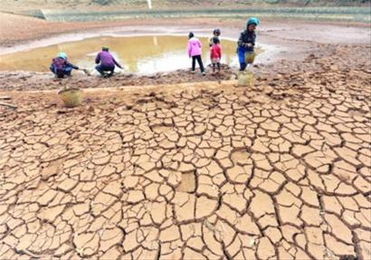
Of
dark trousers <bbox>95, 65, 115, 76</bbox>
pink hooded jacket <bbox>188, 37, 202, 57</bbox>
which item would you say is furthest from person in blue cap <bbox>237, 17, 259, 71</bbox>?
dark trousers <bbox>95, 65, 115, 76</bbox>

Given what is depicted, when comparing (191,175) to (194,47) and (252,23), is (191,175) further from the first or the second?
(194,47)

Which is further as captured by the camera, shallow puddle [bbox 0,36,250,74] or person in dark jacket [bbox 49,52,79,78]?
shallow puddle [bbox 0,36,250,74]

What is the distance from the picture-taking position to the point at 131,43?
519 inches

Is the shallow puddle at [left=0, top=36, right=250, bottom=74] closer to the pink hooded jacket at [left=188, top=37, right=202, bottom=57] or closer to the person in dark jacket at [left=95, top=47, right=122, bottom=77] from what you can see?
the person in dark jacket at [left=95, top=47, right=122, bottom=77]

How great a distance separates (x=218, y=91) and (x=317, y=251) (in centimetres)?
318

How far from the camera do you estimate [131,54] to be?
35.2 feet

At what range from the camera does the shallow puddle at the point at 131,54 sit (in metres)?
8.86

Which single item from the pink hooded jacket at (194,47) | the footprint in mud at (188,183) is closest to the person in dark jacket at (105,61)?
the pink hooded jacket at (194,47)

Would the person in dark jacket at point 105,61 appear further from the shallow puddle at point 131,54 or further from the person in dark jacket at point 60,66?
the shallow puddle at point 131,54

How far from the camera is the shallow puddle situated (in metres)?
8.86

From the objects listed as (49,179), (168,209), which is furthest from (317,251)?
(49,179)

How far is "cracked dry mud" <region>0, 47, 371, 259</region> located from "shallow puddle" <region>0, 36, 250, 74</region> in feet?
13.6

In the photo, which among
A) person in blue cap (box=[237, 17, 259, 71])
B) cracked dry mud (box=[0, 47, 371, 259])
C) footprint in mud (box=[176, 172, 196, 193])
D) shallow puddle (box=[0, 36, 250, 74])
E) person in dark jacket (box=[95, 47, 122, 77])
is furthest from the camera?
shallow puddle (box=[0, 36, 250, 74])

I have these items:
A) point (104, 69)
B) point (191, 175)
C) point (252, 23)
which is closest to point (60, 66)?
point (104, 69)
